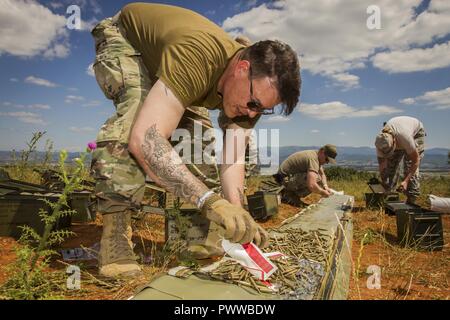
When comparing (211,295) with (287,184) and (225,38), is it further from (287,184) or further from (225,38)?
(287,184)

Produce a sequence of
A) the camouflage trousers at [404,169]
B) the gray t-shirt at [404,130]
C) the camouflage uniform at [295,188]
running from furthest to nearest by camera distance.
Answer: the camouflage uniform at [295,188] → the camouflage trousers at [404,169] → the gray t-shirt at [404,130]

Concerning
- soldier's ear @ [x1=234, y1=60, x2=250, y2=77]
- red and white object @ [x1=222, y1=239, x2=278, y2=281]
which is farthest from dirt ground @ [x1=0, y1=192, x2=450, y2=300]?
soldier's ear @ [x1=234, y1=60, x2=250, y2=77]

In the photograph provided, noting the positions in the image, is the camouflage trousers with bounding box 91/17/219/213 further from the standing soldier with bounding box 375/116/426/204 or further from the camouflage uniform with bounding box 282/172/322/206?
the camouflage uniform with bounding box 282/172/322/206

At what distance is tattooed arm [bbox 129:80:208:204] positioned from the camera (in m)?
1.84

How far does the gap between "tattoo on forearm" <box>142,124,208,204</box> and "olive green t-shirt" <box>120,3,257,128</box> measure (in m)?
0.28

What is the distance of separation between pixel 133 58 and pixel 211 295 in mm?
1649

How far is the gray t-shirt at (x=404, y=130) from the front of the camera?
5699 mm

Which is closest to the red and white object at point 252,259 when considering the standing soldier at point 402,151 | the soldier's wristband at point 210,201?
the soldier's wristband at point 210,201

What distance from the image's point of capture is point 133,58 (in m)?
2.37

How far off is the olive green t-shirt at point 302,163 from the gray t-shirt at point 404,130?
1.56m

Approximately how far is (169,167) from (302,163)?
566 centimetres

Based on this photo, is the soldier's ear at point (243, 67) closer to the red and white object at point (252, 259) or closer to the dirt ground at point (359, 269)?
the red and white object at point (252, 259)

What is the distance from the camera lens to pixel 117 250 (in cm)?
210
